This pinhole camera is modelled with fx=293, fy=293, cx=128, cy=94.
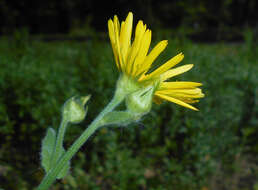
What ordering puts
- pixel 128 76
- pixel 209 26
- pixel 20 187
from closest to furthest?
pixel 128 76, pixel 20 187, pixel 209 26

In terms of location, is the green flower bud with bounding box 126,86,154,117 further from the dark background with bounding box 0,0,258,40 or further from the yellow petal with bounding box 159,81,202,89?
the dark background with bounding box 0,0,258,40

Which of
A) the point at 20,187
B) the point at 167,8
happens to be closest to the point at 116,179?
the point at 20,187

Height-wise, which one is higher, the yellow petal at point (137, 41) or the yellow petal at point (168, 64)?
the yellow petal at point (137, 41)

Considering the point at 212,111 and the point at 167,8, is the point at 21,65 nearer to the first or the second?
the point at 212,111

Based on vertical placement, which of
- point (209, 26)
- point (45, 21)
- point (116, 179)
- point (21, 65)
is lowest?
point (116, 179)

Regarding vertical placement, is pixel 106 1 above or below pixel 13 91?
above

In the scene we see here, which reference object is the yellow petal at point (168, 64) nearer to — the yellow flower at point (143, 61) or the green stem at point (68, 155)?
the yellow flower at point (143, 61)

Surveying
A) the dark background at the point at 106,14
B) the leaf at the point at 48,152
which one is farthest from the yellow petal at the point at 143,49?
the dark background at the point at 106,14
